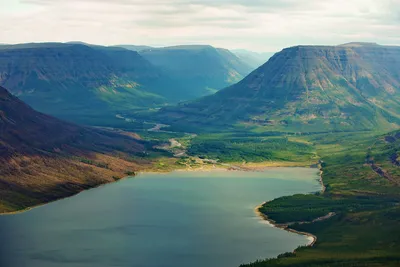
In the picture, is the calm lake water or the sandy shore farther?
the sandy shore

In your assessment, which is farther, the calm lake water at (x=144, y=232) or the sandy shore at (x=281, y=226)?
the sandy shore at (x=281, y=226)

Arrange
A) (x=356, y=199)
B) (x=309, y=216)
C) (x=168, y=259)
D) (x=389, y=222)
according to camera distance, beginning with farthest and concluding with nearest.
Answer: (x=356, y=199) → (x=309, y=216) → (x=389, y=222) → (x=168, y=259)

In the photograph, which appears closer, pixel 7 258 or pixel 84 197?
pixel 7 258

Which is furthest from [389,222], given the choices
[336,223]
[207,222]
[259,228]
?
[207,222]

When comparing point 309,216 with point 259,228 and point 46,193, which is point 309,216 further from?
point 46,193

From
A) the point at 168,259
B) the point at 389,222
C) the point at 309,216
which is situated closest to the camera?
the point at 168,259

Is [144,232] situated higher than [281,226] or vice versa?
[144,232]

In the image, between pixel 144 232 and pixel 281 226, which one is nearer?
pixel 144 232
